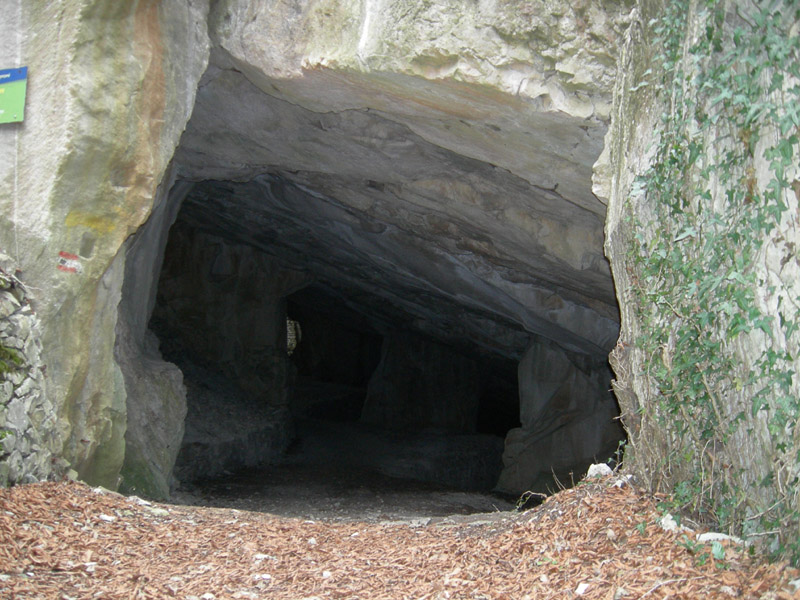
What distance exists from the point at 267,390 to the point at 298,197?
17.7ft

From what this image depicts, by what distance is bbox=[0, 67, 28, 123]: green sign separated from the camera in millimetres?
4969

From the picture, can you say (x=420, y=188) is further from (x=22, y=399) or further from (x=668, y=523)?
(x=668, y=523)


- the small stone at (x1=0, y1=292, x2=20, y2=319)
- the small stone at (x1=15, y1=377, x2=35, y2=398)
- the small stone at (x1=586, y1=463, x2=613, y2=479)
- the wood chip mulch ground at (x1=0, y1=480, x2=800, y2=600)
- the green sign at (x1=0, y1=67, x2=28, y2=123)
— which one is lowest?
the wood chip mulch ground at (x1=0, y1=480, x2=800, y2=600)

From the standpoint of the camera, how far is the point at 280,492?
938 cm

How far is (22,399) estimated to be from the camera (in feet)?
15.2

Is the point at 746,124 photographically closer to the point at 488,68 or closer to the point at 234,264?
the point at 488,68

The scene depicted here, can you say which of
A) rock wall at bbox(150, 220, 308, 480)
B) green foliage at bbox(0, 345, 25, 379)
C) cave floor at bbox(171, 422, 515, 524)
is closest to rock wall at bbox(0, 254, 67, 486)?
green foliage at bbox(0, 345, 25, 379)

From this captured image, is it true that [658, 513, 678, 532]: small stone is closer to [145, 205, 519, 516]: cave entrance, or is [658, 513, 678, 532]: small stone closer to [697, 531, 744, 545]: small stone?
[697, 531, 744, 545]: small stone

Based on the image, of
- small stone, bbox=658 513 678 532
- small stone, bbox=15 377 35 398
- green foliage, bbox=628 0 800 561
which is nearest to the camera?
green foliage, bbox=628 0 800 561

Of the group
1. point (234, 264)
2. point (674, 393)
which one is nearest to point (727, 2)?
point (674, 393)

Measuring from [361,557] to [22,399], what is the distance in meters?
2.26

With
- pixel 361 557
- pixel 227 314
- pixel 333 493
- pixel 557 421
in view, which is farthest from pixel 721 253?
pixel 227 314

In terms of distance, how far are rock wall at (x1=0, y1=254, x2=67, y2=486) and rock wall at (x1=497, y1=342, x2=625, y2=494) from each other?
354 inches

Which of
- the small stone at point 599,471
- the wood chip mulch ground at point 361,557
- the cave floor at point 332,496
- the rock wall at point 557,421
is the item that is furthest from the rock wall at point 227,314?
the small stone at point 599,471
